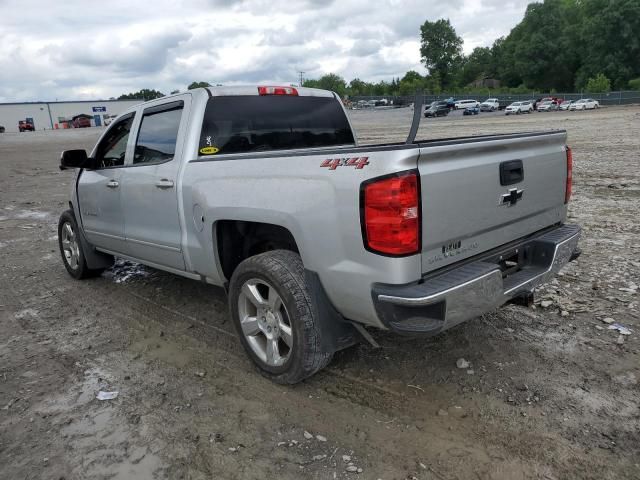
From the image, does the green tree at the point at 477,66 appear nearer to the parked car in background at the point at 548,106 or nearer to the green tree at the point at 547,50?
the green tree at the point at 547,50

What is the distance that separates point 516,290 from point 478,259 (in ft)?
0.96

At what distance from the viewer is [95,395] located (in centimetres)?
355

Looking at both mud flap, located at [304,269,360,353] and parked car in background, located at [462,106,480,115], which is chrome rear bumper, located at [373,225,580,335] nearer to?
mud flap, located at [304,269,360,353]

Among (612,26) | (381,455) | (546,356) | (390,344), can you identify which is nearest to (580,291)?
(546,356)

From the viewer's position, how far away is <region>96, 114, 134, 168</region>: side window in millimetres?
5016

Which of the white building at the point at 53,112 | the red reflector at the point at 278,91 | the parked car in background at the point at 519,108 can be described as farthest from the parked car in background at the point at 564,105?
the white building at the point at 53,112

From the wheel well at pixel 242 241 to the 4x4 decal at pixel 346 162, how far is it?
817mm

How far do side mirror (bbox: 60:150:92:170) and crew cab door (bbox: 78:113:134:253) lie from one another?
3.8 inches

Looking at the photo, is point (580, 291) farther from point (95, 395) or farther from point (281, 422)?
point (95, 395)

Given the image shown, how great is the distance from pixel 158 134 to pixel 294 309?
7.21 ft

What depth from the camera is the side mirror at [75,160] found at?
5243mm

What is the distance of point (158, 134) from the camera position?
4.52 m

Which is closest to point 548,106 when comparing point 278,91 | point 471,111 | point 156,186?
point 471,111

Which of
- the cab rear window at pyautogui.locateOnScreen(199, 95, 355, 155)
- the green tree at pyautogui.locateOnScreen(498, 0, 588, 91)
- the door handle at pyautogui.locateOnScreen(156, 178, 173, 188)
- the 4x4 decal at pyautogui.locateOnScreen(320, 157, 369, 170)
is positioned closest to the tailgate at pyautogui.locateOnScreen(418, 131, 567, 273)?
the 4x4 decal at pyautogui.locateOnScreen(320, 157, 369, 170)
